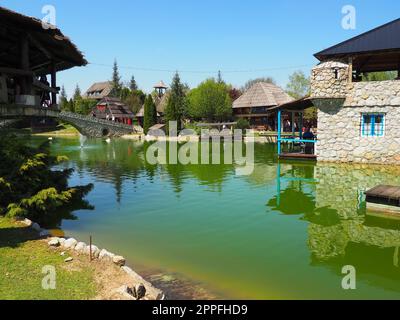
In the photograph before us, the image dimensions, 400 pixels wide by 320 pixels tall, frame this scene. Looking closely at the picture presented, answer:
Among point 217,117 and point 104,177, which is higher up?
point 217,117

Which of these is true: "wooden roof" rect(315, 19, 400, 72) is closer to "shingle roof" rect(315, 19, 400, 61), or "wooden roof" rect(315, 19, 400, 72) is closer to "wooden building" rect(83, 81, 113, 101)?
"shingle roof" rect(315, 19, 400, 61)

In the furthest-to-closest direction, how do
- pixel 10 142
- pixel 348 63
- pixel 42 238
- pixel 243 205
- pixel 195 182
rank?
pixel 348 63
pixel 195 182
pixel 243 205
pixel 10 142
pixel 42 238

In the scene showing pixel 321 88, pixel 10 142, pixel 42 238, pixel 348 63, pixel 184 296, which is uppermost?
pixel 348 63

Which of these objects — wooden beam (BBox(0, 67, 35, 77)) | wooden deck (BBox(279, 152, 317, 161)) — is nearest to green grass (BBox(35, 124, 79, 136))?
wooden deck (BBox(279, 152, 317, 161))

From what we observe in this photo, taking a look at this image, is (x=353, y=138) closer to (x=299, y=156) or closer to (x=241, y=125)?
(x=299, y=156)

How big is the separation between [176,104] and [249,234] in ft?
209

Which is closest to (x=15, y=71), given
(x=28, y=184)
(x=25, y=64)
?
(x=25, y=64)

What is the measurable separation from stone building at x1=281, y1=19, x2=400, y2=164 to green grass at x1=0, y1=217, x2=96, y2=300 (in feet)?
69.1

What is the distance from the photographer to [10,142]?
12750mm

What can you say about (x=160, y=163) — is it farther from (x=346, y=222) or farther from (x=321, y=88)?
(x=346, y=222)

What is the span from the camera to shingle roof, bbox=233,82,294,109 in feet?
196

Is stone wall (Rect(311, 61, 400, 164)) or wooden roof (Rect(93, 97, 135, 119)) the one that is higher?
wooden roof (Rect(93, 97, 135, 119))

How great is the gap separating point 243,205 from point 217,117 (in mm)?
55243
